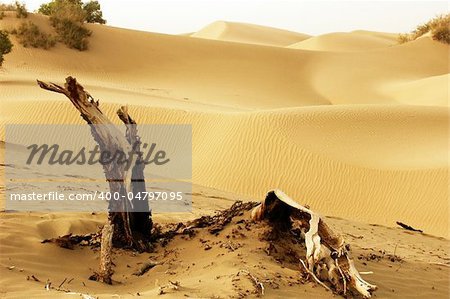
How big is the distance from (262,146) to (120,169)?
883cm

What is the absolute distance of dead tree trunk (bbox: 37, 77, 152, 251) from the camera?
5801 millimetres

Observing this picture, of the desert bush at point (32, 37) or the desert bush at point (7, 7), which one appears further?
the desert bush at point (7, 7)

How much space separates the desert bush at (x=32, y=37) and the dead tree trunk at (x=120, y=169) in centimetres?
2406

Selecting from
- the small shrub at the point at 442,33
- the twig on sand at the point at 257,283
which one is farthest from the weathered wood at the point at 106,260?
the small shrub at the point at 442,33

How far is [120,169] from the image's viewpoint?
598cm

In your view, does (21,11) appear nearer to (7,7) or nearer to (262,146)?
(7,7)

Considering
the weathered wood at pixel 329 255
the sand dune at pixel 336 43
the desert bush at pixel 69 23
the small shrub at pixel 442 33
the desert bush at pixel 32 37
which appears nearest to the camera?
the weathered wood at pixel 329 255

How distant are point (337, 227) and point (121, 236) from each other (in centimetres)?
422

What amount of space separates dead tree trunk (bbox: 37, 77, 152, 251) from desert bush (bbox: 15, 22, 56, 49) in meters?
24.1

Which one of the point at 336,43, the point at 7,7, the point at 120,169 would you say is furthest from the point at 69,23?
the point at 336,43

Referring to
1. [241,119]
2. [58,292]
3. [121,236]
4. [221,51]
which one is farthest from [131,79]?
[58,292]

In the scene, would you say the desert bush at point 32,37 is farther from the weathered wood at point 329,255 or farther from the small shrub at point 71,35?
the weathered wood at point 329,255

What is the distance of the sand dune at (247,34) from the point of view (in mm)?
70688

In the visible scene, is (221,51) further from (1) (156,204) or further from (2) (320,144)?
(1) (156,204)
